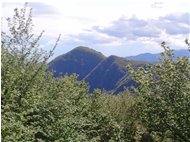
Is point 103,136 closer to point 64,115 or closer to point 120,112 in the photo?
point 120,112

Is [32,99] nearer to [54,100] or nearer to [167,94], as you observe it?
[54,100]

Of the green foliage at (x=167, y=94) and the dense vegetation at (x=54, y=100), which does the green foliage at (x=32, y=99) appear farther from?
the green foliage at (x=167, y=94)

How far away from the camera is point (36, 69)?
78.8 feet

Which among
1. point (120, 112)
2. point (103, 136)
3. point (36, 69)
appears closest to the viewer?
point (36, 69)

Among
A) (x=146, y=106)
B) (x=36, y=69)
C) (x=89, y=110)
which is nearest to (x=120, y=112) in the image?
(x=89, y=110)

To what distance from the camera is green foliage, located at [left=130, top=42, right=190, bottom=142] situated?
16664 millimetres

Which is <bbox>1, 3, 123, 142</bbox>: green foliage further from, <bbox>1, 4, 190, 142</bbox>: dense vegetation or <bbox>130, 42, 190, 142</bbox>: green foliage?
<bbox>130, 42, 190, 142</bbox>: green foliage

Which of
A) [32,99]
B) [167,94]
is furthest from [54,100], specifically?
[167,94]

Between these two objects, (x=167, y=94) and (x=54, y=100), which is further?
Answer: (x=54, y=100)

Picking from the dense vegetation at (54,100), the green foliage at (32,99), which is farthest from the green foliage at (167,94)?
the green foliage at (32,99)

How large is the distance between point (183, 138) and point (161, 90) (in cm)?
232

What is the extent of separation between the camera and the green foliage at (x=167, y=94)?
16664 mm

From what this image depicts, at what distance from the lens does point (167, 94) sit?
57.4ft

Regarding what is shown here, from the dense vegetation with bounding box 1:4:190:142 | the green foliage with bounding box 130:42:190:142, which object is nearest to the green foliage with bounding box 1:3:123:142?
the dense vegetation with bounding box 1:4:190:142
